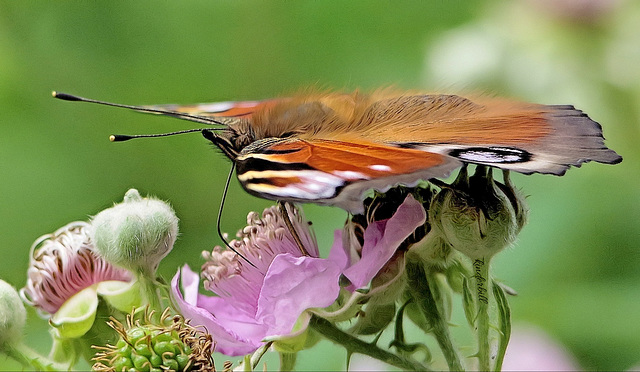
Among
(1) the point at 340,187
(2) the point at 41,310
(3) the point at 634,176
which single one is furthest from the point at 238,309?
(3) the point at 634,176

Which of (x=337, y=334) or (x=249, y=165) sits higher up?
(x=249, y=165)

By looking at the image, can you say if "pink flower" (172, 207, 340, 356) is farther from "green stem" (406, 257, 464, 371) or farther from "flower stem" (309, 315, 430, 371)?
"green stem" (406, 257, 464, 371)

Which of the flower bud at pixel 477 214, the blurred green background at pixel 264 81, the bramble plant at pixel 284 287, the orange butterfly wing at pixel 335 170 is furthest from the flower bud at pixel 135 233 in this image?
the blurred green background at pixel 264 81

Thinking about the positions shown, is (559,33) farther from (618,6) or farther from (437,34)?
(437,34)

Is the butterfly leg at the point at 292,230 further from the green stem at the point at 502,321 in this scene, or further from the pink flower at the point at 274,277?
the green stem at the point at 502,321

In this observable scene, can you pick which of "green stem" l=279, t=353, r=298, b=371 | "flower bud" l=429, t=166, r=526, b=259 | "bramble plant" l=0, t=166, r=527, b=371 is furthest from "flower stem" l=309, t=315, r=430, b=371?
"flower bud" l=429, t=166, r=526, b=259

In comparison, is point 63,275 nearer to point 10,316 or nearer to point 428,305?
point 10,316
